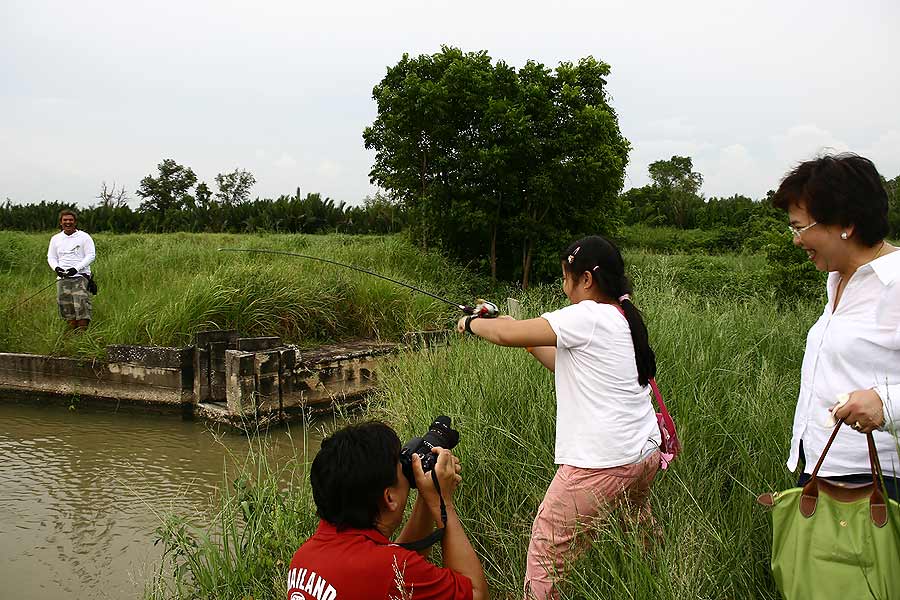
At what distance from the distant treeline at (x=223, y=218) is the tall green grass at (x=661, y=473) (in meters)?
18.8

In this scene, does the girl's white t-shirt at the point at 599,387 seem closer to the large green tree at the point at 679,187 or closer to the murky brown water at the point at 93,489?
the murky brown water at the point at 93,489

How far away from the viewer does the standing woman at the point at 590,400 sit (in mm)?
2137

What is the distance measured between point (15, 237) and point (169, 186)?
46.3 feet

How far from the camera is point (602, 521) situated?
2227 mm

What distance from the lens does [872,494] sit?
1570 millimetres

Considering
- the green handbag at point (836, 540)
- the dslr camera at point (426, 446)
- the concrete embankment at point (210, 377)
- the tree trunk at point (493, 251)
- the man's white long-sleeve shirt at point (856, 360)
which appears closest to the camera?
the green handbag at point (836, 540)

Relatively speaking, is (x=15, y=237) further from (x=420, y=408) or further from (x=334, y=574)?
(x=334, y=574)

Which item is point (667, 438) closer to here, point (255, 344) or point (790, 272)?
point (255, 344)

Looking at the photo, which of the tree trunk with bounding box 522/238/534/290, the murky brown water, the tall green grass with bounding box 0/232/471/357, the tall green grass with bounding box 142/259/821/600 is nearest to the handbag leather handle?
the tall green grass with bounding box 142/259/821/600

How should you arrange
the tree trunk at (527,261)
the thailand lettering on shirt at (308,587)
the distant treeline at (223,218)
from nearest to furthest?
the thailand lettering on shirt at (308,587) → the tree trunk at (527,261) → the distant treeline at (223,218)

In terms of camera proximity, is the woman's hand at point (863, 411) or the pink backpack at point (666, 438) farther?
the pink backpack at point (666, 438)

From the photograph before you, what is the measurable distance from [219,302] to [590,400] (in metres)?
7.55

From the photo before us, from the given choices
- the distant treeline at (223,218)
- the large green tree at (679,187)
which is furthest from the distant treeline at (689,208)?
the distant treeline at (223,218)

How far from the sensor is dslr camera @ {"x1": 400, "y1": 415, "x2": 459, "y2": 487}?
205cm
